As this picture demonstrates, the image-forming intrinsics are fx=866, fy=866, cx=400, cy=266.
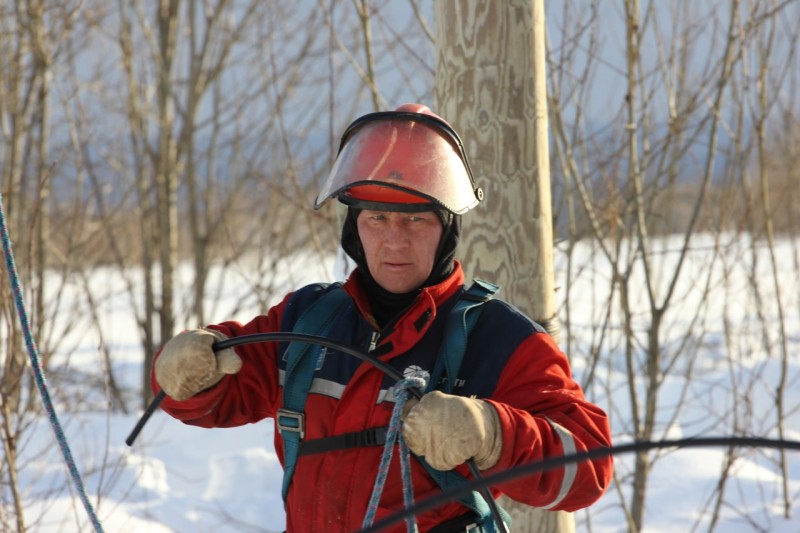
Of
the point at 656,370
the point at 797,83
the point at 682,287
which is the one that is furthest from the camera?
the point at 682,287

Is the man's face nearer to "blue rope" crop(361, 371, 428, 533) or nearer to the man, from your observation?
the man

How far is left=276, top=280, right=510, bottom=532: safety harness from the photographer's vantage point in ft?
5.65

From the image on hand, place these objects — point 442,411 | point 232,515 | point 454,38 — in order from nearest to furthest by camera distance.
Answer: point 442,411 → point 454,38 → point 232,515

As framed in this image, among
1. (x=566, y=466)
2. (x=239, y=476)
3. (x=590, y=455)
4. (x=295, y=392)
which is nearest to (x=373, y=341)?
(x=295, y=392)

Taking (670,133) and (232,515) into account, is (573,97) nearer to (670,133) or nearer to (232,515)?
(670,133)

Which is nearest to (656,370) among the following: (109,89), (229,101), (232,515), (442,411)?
(232,515)

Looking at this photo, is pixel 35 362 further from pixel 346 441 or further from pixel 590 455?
pixel 590 455

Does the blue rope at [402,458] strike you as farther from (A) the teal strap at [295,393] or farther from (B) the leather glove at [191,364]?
(B) the leather glove at [191,364]

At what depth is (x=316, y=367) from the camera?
185 centimetres

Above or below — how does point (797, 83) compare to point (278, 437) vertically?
above

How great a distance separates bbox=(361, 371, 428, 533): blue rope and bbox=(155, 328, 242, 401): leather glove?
45 centimetres

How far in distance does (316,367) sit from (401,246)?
32 cm

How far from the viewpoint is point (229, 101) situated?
801 centimetres

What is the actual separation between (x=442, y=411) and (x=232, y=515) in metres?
3.73
